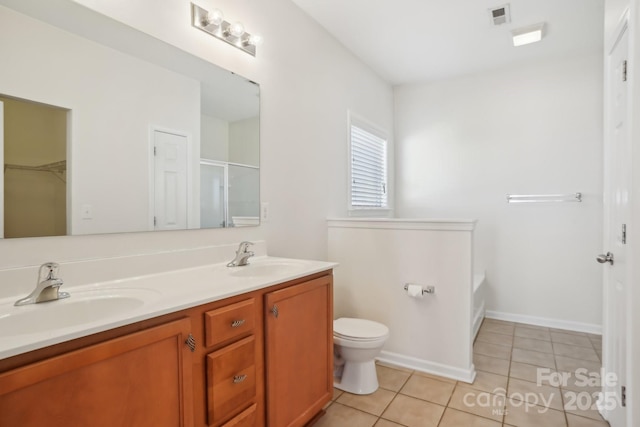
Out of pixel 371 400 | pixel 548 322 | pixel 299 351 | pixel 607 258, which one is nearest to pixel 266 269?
pixel 299 351

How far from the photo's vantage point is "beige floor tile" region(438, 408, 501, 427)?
1.84 metres

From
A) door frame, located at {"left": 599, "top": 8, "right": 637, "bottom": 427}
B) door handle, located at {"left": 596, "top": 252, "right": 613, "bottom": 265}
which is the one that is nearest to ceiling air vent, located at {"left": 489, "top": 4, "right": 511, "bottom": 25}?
door frame, located at {"left": 599, "top": 8, "right": 637, "bottom": 427}

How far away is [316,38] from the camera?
2750 millimetres

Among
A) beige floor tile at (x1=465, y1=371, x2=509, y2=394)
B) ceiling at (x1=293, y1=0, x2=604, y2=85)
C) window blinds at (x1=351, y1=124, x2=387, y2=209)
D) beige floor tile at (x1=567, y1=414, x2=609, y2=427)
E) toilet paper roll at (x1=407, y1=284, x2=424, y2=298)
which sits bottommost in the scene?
beige floor tile at (x1=465, y1=371, x2=509, y2=394)

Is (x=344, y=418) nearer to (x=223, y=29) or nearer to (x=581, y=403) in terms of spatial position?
(x=581, y=403)

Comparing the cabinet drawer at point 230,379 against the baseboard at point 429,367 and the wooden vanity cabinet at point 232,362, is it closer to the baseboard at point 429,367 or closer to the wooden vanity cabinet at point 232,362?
the wooden vanity cabinet at point 232,362

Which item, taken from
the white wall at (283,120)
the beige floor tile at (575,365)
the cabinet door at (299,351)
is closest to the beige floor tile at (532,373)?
the beige floor tile at (575,365)

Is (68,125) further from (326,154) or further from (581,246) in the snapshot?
(581,246)

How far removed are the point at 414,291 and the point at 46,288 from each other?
2073mm

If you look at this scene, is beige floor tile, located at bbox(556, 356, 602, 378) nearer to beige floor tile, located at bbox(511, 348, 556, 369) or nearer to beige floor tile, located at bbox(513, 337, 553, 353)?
beige floor tile, located at bbox(511, 348, 556, 369)

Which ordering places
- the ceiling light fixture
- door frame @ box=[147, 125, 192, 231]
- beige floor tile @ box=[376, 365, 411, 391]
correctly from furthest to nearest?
the ceiling light fixture, beige floor tile @ box=[376, 365, 411, 391], door frame @ box=[147, 125, 192, 231]

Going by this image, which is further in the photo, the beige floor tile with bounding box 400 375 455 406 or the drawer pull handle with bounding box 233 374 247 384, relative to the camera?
the beige floor tile with bounding box 400 375 455 406

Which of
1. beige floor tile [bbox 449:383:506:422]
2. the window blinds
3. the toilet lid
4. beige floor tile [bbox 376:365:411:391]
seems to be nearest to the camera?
beige floor tile [bbox 449:383:506:422]

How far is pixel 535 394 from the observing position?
2139mm
